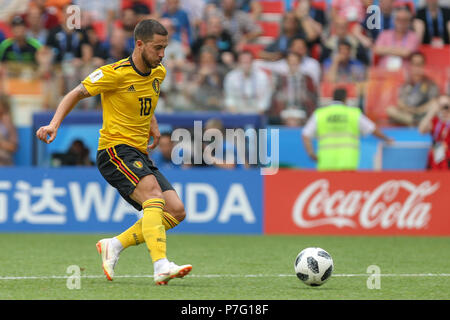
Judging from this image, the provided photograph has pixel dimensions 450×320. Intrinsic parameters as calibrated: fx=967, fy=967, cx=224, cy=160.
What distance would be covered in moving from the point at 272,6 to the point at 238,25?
4.50 ft

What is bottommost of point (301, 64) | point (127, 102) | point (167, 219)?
point (167, 219)

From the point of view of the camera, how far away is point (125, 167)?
7473mm

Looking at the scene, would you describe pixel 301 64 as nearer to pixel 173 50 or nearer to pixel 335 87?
pixel 335 87

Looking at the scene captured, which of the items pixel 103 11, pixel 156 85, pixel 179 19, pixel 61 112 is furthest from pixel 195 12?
pixel 61 112

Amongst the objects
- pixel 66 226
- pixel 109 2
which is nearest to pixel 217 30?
pixel 109 2

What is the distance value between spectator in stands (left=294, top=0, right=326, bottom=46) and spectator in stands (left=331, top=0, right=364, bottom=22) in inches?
9.0

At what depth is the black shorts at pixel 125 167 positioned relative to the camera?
7.45 meters

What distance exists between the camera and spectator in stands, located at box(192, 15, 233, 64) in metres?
15.6

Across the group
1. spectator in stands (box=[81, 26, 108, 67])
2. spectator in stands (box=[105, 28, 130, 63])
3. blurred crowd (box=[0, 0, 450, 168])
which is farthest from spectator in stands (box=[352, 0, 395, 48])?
spectator in stands (box=[81, 26, 108, 67])

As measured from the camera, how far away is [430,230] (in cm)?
1292
